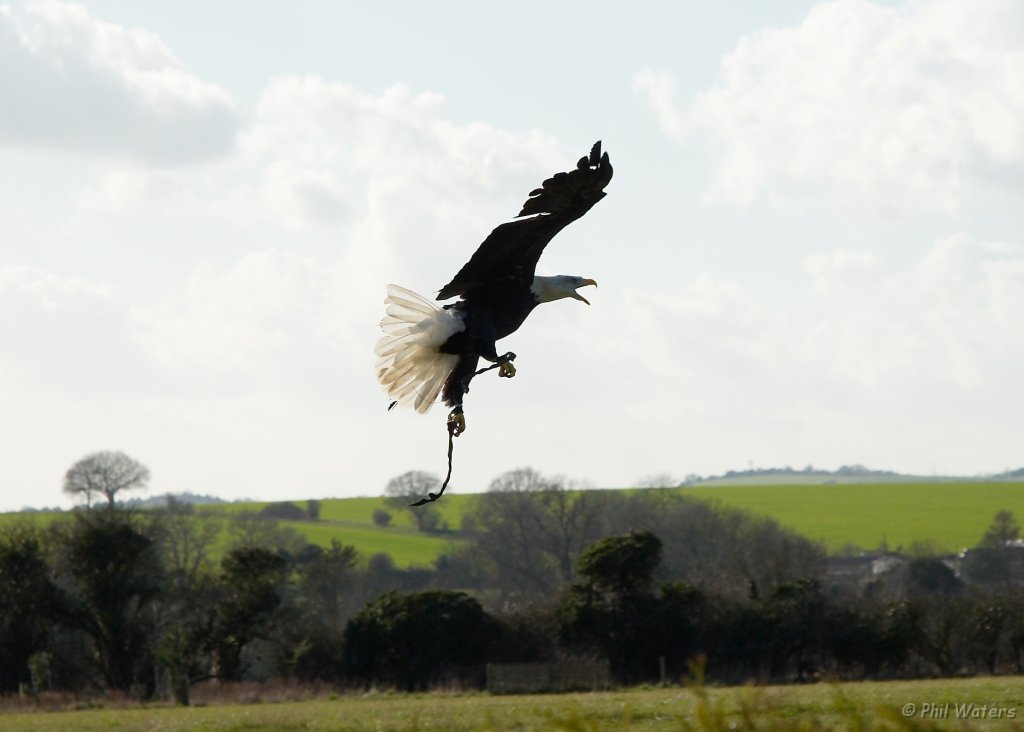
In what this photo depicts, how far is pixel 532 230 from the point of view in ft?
23.7

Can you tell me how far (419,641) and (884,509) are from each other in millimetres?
54804

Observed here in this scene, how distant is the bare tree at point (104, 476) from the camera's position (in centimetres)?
5322

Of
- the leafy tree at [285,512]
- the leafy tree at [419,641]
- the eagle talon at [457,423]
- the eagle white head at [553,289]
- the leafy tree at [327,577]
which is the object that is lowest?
the leafy tree at [419,641]

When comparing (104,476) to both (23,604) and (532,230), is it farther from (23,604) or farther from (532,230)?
(532,230)

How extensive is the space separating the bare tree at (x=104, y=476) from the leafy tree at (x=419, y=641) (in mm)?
26513

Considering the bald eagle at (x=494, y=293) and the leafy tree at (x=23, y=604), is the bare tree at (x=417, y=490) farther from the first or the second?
the bald eagle at (x=494, y=293)

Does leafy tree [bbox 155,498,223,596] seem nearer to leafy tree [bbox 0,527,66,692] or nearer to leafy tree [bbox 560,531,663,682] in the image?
leafy tree [bbox 0,527,66,692]

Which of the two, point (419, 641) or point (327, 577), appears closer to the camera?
point (419, 641)

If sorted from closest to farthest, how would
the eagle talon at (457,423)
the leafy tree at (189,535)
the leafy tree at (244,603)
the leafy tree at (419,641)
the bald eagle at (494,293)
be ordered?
the eagle talon at (457,423), the bald eagle at (494,293), the leafy tree at (419,641), the leafy tree at (244,603), the leafy tree at (189,535)

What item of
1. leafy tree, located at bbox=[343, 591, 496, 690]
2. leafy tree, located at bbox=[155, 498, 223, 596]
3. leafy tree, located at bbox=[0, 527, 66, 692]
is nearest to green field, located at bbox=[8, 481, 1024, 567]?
leafy tree, located at bbox=[155, 498, 223, 596]

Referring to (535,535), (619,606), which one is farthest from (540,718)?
(535,535)

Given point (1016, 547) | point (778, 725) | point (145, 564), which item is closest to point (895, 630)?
point (145, 564)

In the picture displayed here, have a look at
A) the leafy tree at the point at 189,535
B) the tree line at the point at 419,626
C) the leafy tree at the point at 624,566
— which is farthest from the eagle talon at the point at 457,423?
the leafy tree at the point at 189,535

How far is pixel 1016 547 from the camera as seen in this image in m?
53.7
